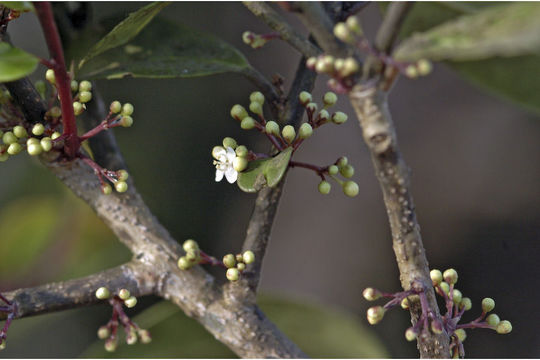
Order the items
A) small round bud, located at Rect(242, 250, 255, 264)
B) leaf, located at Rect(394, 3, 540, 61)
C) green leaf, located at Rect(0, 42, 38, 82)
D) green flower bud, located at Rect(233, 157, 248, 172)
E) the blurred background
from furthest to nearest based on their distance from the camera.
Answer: the blurred background, small round bud, located at Rect(242, 250, 255, 264), green flower bud, located at Rect(233, 157, 248, 172), green leaf, located at Rect(0, 42, 38, 82), leaf, located at Rect(394, 3, 540, 61)

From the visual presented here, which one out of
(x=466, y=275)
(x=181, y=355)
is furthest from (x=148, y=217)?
(x=466, y=275)

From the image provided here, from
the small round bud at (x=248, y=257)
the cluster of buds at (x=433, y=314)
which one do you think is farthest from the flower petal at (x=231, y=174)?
the cluster of buds at (x=433, y=314)

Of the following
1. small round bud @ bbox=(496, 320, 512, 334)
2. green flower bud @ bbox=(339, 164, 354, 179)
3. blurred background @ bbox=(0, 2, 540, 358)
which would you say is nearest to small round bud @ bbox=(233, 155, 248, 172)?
green flower bud @ bbox=(339, 164, 354, 179)

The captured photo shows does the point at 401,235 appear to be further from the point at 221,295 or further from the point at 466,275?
the point at 466,275

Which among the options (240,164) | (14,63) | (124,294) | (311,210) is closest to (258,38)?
(240,164)

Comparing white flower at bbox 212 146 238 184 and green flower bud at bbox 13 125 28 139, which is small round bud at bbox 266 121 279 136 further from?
green flower bud at bbox 13 125 28 139

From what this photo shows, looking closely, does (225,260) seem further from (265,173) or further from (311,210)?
(311,210)
